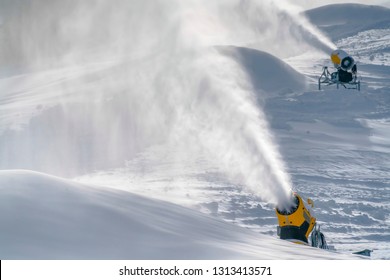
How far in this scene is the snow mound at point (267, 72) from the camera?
193 ft

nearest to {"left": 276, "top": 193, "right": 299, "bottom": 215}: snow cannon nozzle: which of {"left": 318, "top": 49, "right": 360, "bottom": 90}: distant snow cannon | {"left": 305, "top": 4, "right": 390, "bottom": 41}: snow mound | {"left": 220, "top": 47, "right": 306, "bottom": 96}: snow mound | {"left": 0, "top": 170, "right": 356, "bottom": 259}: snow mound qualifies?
{"left": 0, "top": 170, "right": 356, "bottom": 259}: snow mound

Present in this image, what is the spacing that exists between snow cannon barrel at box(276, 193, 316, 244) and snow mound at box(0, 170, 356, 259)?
4224 millimetres

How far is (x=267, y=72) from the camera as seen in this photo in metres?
62.7

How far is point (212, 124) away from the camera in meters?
43.9

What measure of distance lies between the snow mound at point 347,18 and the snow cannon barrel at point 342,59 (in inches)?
2286

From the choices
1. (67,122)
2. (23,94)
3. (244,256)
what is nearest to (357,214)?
(244,256)

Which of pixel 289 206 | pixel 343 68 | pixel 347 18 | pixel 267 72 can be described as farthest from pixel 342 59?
pixel 347 18

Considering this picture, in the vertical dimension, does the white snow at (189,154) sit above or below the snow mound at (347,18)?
below

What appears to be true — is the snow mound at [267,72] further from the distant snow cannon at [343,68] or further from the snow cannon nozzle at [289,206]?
the snow cannon nozzle at [289,206]

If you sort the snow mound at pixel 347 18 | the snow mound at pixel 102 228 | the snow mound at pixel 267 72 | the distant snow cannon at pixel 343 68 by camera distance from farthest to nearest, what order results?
the snow mound at pixel 347 18 → the snow mound at pixel 267 72 → the distant snow cannon at pixel 343 68 → the snow mound at pixel 102 228

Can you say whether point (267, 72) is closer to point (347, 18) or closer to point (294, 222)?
point (294, 222)

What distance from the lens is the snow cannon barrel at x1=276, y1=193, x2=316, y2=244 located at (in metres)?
17.5

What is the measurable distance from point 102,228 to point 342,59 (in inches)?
1110

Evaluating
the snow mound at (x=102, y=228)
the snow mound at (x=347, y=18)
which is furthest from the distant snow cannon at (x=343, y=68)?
the snow mound at (x=347, y=18)
